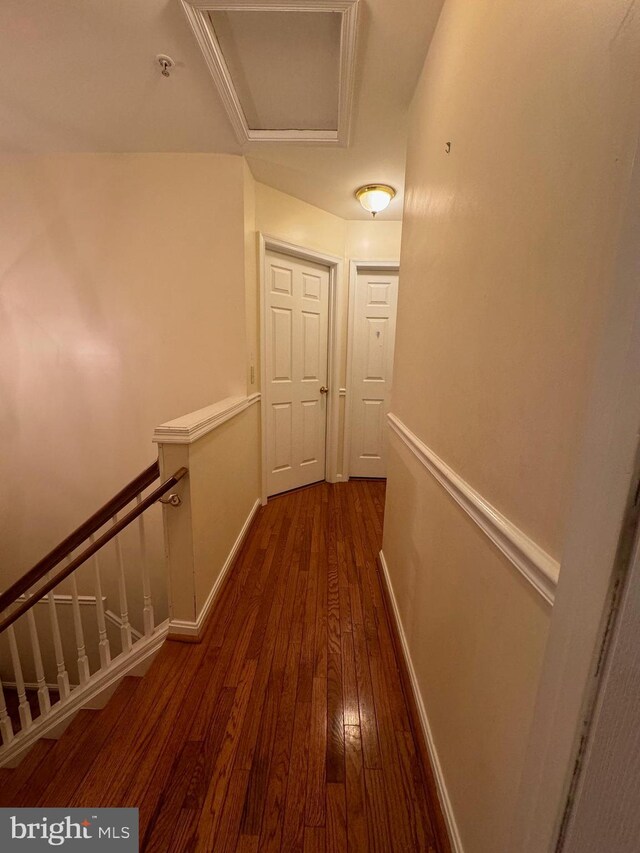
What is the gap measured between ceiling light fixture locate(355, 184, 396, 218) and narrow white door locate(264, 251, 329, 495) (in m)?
0.64

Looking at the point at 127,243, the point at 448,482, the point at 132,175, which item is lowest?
the point at 448,482

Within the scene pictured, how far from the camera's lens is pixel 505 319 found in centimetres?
65

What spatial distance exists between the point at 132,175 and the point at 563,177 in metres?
2.61

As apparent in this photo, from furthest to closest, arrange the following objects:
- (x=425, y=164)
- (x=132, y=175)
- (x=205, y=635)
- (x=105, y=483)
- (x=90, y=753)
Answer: (x=105, y=483) < (x=132, y=175) < (x=205, y=635) < (x=425, y=164) < (x=90, y=753)

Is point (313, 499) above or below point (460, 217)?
below

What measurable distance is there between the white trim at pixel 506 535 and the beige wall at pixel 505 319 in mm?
18

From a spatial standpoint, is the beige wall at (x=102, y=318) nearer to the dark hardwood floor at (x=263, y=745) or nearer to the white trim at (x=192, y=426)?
the white trim at (x=192, y=426)

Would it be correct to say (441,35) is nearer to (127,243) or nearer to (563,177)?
(563,177)

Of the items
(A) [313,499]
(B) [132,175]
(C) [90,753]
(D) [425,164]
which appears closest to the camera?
(C) [90,753]

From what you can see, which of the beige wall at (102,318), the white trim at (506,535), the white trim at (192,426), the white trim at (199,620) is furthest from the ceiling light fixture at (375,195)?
the white trim at (199,620)

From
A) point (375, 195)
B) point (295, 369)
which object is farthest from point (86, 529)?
point (375, 195)

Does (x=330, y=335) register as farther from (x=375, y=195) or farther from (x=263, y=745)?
(x=263, y=745)

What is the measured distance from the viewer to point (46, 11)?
123 centimetres

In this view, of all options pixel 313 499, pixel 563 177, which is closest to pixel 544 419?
pixel 563 177
